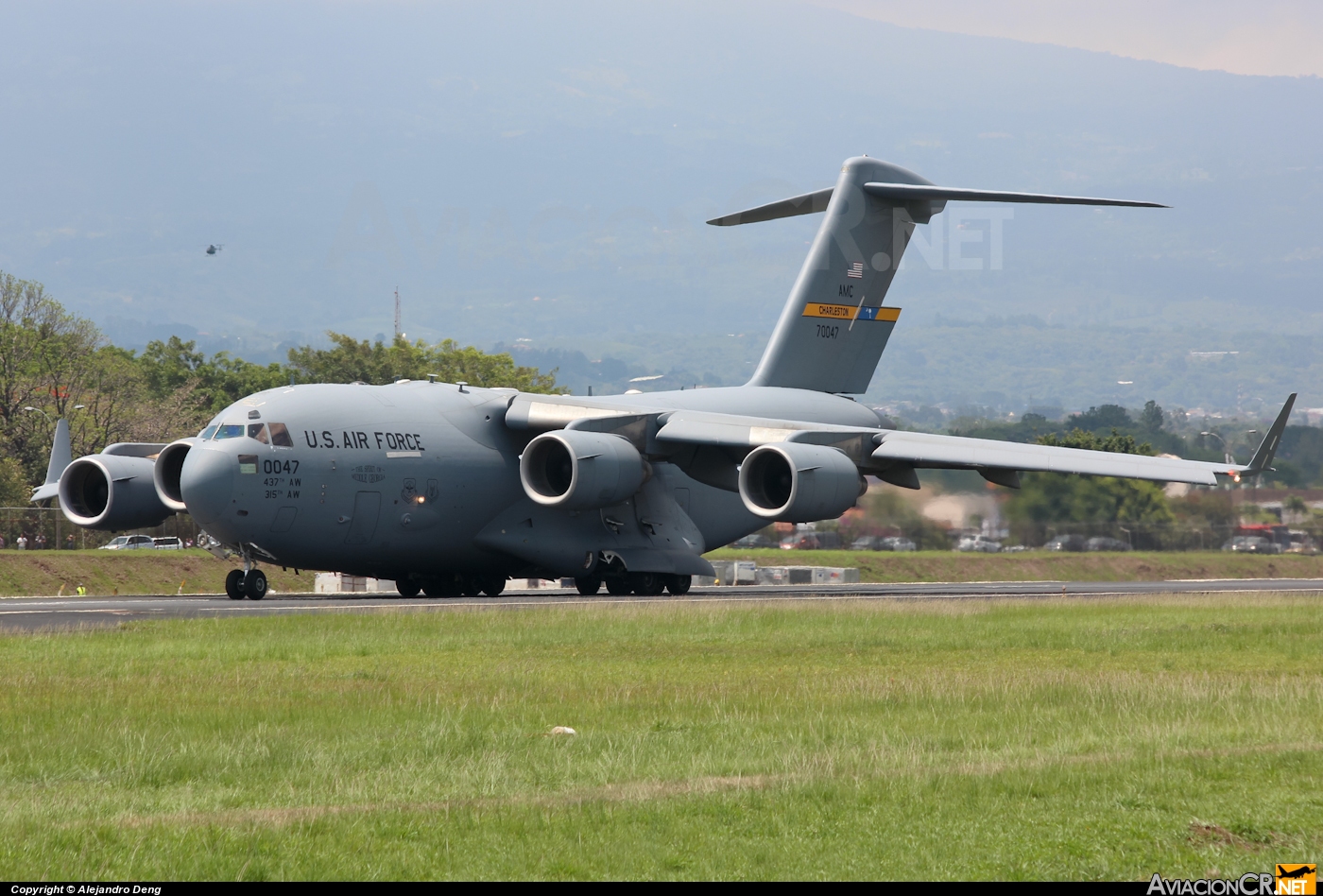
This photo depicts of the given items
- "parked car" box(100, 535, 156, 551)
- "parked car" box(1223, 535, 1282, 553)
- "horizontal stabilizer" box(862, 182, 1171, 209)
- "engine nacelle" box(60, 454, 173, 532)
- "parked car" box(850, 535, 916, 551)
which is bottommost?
"parked car" box(100, 535, 156, 551)

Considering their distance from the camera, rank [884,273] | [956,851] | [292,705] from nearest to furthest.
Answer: [956,851]
[292,705]
[884,273]

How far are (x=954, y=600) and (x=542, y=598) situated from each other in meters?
7.46

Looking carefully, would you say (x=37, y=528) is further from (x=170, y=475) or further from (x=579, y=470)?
(x=579, y=470)

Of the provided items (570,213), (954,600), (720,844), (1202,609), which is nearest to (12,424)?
(570,213)

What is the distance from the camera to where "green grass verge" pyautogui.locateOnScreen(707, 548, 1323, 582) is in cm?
4103

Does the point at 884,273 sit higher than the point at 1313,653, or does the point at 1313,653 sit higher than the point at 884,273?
the point at 884,273

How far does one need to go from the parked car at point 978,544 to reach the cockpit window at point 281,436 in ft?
59.7

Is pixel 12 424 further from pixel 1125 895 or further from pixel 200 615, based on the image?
pixel 1125 895

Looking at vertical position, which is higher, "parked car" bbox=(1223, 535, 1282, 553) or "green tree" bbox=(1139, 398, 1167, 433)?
"green tree" bbox=(1139, 398, 1167, 433)

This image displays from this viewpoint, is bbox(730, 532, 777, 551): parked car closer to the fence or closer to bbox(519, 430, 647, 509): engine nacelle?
the fence

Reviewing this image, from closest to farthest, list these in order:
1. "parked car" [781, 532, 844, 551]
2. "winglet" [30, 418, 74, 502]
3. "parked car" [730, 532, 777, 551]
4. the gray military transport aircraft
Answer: the gray military transport aircraft → "winglet" [30, 418, 74, 502] → "parked car" [781, 532, 844, 551] → "parked car" [730, 532, 777, 551]

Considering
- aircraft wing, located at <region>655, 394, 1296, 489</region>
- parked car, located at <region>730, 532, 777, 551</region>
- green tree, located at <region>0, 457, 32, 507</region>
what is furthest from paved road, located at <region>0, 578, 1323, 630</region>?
green tree, located at <region>0, 457, 32, 507</region>

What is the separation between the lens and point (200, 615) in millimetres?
21047

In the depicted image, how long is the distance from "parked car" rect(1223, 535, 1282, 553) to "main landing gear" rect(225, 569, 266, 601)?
26.7m
